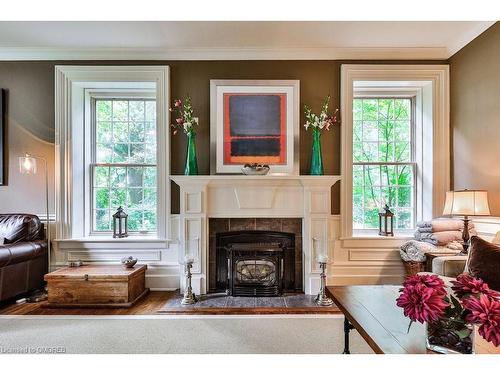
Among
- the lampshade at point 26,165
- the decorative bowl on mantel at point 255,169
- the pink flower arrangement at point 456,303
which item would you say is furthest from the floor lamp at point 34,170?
the pink flower arrangement at point 456,303

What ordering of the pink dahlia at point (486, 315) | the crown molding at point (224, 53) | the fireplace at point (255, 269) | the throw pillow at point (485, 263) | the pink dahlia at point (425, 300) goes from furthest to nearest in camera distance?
the crown molding at point (224, 53), the fireplace at point (255, 269), the throw pillow at point (485, 263), the pink dahlia at point (425, 300), the pink dahlia at point (486, 315)

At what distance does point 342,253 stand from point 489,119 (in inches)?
79.0

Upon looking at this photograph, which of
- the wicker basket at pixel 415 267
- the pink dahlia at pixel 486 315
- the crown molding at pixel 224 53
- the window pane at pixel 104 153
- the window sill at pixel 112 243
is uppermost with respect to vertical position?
the crown molding at pixel 224 53

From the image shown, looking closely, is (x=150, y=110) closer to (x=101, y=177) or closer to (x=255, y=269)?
(x=101, y=177)

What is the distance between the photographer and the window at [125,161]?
3.91m

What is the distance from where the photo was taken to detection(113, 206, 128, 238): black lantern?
12.1 feet

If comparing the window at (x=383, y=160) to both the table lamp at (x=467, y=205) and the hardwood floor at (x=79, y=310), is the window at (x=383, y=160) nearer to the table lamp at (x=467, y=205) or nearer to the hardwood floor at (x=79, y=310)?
the table lamp at (x=467, y=205)

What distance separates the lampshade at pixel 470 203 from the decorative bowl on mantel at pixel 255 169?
183 centimetres

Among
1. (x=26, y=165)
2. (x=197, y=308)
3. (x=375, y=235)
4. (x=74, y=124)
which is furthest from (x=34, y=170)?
(x=375, y=235)

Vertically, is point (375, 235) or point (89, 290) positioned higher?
point (375, 235)

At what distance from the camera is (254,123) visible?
3590mm

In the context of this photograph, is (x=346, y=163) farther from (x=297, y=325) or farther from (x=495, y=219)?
(x=297, y=325)

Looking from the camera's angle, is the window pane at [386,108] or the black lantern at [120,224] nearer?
the black lantern at [120,224]

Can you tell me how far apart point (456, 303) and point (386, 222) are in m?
2.67
